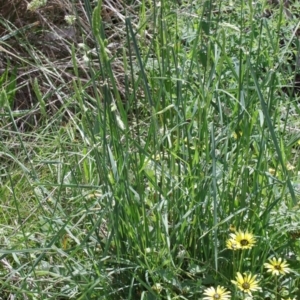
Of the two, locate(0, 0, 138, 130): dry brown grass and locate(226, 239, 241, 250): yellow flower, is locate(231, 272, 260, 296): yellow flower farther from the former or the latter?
locate(0, 0, 138, 130): dry brown grass

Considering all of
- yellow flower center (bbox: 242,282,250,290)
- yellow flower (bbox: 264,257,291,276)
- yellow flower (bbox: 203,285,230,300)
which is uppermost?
yellow flower (bbox: 264,257,291,276)

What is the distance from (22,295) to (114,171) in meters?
0.51

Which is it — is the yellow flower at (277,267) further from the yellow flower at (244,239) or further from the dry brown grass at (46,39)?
the dry brown grass at (46,39)

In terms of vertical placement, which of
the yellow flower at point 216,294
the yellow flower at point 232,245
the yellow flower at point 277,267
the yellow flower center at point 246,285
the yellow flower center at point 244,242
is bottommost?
the yellow flower at point 216,294

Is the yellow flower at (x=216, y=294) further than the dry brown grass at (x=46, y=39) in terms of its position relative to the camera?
No

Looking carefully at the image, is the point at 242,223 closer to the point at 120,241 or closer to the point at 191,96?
the point at 120,241

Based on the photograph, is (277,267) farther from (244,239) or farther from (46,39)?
(46,39)

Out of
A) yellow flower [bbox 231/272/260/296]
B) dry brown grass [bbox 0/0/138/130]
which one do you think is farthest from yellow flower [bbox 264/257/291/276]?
dry brown grass [bbox 0/0/138/130]

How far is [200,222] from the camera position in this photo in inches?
67.7

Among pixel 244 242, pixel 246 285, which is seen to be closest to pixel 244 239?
pixel 244 242

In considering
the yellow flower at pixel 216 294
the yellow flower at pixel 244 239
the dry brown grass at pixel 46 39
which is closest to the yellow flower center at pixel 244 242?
the yellow flower at pixel 244 239

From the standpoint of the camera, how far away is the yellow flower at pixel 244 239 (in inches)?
63.4

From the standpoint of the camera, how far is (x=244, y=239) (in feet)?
5.35

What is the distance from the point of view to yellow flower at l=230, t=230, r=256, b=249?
1610 millimetres
